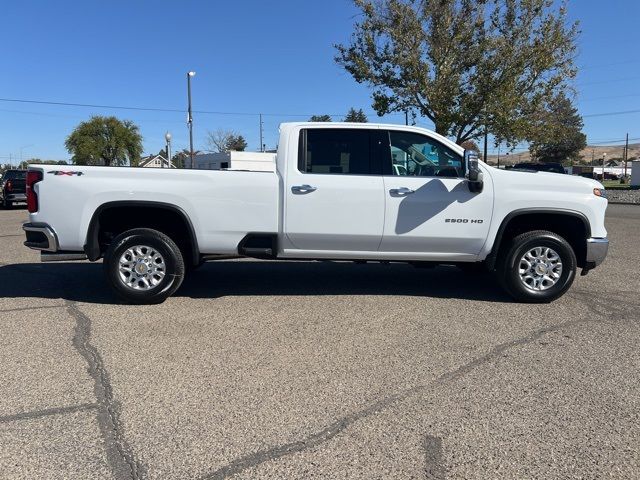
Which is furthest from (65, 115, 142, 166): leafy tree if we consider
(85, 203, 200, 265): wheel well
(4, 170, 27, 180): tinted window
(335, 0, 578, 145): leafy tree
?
(85, 203, 200, 265): wheel well

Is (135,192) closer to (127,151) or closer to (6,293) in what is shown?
(6,293)

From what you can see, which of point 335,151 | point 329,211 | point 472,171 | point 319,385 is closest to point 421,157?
point 472,171

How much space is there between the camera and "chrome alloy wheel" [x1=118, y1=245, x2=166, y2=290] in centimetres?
581

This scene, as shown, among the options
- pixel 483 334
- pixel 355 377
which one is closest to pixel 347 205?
pixel 483 334

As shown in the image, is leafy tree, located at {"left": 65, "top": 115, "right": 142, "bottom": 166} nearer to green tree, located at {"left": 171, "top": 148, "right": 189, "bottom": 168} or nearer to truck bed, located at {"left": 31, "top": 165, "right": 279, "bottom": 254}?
green tree, located at {"left": 171, "top": 148, "right": 189, "bottom": 168}

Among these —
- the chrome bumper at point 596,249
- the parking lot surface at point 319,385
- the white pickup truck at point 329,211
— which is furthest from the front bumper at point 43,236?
the chrome bumper at point 596,249

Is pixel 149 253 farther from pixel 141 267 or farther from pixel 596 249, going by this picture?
pixel 596 249

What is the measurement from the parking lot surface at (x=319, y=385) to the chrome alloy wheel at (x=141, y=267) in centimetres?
A: 28

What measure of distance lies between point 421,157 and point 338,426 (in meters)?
3.63

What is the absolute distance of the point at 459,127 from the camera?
19.5m

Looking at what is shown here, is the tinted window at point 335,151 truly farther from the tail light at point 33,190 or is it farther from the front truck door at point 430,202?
the tail light at point 33,190

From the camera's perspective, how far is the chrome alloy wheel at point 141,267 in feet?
19.1

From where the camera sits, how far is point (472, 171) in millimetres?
5668

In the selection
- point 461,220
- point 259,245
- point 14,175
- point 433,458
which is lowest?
point 433,458
